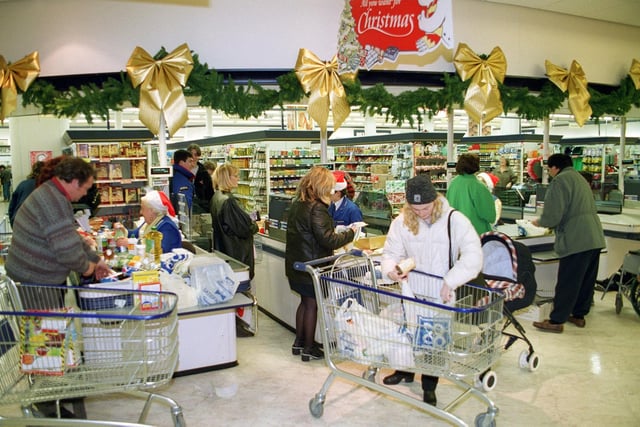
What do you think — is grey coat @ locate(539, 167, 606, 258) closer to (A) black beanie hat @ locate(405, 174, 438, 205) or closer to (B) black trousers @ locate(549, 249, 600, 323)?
(B) black trousers @ locate(549, 249, 600, 323)

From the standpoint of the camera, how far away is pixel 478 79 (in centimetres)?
628

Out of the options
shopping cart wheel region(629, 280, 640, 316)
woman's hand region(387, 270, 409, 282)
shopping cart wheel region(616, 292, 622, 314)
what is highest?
woman's hand region(387, 270, 409, 282)

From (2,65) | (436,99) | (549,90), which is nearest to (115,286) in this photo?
(2,65)

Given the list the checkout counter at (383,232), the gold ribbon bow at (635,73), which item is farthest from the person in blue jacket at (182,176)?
the gold ribbon bow at (635,73)

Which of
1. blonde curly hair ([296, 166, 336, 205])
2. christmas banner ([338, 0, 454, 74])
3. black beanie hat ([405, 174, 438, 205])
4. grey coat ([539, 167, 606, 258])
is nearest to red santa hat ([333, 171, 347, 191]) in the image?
blonde curly hair ([296, 166, 336, 205])

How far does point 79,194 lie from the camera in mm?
3322

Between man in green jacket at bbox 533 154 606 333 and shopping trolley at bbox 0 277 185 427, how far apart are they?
13.1ft

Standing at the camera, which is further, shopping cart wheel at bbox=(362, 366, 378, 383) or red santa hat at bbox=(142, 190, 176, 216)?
red santa hat at bbox=(142, 190, 176, 216)

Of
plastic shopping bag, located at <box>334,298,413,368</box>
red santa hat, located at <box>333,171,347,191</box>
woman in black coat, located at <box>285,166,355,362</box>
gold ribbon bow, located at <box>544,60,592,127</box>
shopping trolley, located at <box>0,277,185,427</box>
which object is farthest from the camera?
gold ribbon bow, located at <box>544,60,592,127</box>

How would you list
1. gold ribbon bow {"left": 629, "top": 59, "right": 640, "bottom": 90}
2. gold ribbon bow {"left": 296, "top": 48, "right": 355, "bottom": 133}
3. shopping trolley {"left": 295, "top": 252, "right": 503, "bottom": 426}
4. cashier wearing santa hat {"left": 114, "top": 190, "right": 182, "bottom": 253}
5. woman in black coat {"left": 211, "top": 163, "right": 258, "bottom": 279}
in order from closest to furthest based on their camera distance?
shopping trolley {"left": 295, "top": 252, "right": 503, "bottom": 426}, cashier wearing santa hat {"left": 114, "top": 190, "right": 182, "bottom": 253}, woman in black coat {"left": 211, "top": 163, "right": 258, "bottom": 279}, gold ribbon bow {"left": 296, "top": 48, "right": 355, "bottom": 133}, gold ribbon bow {"left": 629, "top": 59, "right": 640, "bottom": 90}

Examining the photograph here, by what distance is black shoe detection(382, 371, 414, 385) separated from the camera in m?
4.21

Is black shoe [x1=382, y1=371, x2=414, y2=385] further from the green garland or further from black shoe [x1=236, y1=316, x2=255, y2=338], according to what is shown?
the green garland

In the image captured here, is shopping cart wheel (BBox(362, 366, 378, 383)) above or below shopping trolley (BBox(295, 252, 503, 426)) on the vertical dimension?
below

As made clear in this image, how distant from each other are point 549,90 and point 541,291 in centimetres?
269
